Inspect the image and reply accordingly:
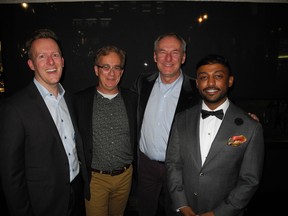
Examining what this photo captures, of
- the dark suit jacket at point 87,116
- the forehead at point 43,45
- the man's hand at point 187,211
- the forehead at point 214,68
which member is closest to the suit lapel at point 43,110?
the forehead at point 43,45

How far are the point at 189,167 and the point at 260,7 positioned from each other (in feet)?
8.59

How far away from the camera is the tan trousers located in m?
2.44

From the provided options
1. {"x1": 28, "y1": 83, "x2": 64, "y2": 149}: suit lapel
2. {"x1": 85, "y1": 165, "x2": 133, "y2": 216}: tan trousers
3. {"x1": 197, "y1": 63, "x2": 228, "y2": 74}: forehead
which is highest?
{"x1": 197, "y1": 63, "x2": 228, "y2": 74}: forehead

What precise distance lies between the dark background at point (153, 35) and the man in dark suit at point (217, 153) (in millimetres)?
1385

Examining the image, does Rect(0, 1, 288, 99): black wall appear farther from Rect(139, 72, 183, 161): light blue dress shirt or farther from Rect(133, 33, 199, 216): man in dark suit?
Rect(139, 72, 183, 161): light blue dress shirt

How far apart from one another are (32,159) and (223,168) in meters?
1.60

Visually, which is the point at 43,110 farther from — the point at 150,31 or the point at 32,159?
the point at 150,31

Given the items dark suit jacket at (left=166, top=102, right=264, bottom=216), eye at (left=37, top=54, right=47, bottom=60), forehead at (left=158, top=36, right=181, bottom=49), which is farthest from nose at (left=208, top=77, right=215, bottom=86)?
eye at (left=37, top=54, right=47, bottom=60)

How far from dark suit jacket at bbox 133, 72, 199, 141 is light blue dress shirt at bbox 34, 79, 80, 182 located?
2.96ft

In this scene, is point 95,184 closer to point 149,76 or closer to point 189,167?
point 189,167

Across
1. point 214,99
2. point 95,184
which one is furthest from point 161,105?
point 95,184

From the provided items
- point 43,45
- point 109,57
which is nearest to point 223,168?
point 109,57

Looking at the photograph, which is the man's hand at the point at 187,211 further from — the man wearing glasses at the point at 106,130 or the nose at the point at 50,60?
the nose at the point at 50,60

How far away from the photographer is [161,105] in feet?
8.42
